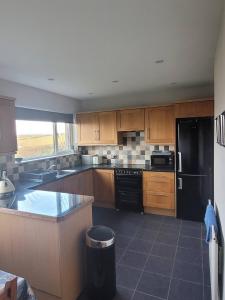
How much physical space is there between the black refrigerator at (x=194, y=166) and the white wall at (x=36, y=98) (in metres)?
2.35

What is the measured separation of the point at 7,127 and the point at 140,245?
91.7 inches

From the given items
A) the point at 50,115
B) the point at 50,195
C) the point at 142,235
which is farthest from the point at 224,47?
the point at 50,115

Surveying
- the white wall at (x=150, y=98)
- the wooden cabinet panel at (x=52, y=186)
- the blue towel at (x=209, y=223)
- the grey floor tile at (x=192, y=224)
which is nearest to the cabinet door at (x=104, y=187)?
the wooden cabinet panel at (x=52, y=186)

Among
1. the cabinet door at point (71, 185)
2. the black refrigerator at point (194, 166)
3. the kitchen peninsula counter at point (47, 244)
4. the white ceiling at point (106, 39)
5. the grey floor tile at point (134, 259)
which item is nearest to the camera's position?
the white ceiling at point (106, 39)

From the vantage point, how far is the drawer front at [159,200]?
3.72 m

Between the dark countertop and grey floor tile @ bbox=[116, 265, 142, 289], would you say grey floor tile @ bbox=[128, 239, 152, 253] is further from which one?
the dark countertop

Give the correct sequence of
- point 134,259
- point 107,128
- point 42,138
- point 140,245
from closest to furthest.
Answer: point 134,259
point 140,245
point 42,138
point 107,128

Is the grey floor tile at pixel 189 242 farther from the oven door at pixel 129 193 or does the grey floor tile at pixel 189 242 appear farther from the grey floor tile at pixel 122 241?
the oven door at pixel 129 193

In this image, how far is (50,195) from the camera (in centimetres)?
229

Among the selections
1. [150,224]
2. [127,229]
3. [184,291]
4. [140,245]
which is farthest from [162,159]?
[184,291]

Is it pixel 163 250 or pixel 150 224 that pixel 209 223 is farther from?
pixel 150 224

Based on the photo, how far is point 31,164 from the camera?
351 cm

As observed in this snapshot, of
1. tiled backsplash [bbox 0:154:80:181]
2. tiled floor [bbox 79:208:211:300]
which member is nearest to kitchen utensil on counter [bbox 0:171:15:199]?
tiled backsplash [bbox 0:154:80:181]

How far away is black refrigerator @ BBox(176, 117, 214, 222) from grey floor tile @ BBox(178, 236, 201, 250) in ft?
2.12
